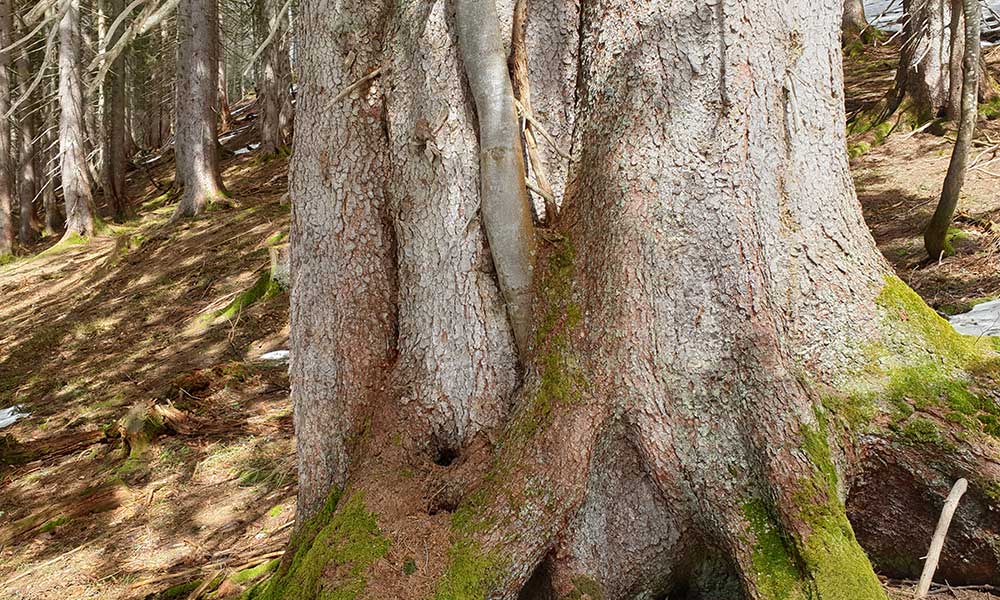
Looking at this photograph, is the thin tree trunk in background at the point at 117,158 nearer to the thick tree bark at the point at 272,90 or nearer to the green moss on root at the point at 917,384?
the thick tree bark at the point at 272,90

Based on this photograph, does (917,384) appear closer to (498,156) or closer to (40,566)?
(498,156)

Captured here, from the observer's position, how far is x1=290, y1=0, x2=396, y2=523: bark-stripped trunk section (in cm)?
299

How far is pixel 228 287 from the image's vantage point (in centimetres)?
989

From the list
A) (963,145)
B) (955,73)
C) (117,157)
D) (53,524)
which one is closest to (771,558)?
(963,145)

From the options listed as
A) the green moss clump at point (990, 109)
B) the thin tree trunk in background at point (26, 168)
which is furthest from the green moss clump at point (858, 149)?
the thin tree trunk in background at point (26, 168)

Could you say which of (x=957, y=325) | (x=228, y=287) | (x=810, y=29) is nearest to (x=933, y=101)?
(x=957, y=325)

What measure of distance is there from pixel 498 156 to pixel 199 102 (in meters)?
12.4

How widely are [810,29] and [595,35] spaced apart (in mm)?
806

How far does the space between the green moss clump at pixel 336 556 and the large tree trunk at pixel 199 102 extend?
11755mm

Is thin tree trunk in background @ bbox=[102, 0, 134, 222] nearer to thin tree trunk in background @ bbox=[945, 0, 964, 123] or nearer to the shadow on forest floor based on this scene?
the shadow on forest floor

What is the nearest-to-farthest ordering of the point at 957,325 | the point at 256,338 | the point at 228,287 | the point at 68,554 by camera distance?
the point at 957,325
the point at 68,554
the point at 256,338
the point at 228,287

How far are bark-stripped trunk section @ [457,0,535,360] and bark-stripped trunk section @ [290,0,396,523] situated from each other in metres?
0.44

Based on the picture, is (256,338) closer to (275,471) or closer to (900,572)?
(275,471)

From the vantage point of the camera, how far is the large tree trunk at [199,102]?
13211 mm
